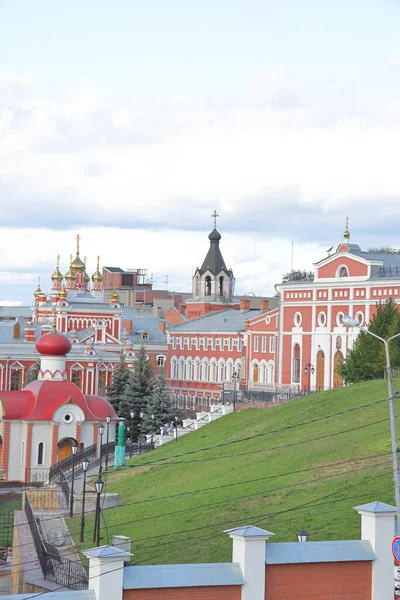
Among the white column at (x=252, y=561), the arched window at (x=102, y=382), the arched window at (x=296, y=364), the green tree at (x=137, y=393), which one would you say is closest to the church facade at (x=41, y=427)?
the green tree at (x=137, y=393)

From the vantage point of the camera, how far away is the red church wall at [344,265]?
62875 mm

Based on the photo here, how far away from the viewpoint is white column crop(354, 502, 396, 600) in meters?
20.5

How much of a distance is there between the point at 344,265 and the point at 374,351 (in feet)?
40.8

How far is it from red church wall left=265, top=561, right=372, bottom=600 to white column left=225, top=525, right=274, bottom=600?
0.25m

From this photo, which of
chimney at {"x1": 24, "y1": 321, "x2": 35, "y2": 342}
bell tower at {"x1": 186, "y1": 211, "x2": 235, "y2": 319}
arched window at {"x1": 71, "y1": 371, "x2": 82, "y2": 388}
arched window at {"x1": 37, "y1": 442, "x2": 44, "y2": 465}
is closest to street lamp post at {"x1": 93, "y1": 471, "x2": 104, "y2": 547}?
arched window at {"x1": 37, "y1": 442, "x2": 44, "y2": 465}

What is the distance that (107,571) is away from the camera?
18.6m

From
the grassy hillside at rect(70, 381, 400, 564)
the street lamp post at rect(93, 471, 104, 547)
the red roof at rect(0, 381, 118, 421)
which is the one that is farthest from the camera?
the red roof at rect(0, 381, 118, 421)

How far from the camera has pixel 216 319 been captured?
88062 millimetres

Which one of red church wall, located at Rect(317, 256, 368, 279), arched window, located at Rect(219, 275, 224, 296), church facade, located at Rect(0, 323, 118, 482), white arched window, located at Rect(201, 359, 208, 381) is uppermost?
arched window, located at Rect(219, 275, 224, 296)

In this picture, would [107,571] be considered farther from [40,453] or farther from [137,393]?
[137,393]

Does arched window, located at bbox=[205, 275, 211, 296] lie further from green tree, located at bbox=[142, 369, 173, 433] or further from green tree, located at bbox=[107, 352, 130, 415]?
green tree, located at bbox=[142, 369, 173, 433]

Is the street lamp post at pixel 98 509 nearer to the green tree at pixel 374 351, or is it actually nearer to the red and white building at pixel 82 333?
the green tree at pixel 374 351

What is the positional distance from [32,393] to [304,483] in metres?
24.7

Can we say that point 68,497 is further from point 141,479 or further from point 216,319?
point 216,319
